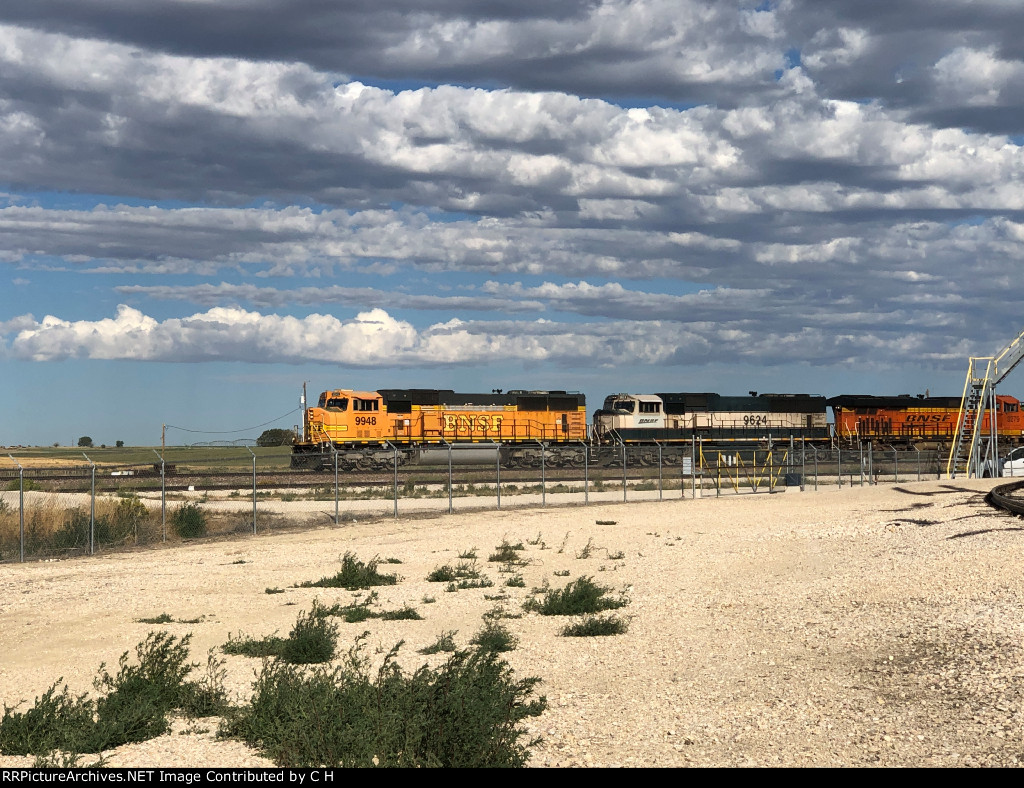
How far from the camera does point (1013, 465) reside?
43.4m

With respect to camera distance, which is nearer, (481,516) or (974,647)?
(974,647)

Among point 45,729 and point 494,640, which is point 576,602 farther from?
point 45,729

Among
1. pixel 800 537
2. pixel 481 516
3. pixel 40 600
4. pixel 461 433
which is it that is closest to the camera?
pixel 40 600

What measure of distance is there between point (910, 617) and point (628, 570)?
6.94 m

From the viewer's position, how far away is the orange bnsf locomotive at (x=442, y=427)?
53250mm

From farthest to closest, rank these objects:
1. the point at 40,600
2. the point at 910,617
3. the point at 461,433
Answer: the point at 461,433 < the point at 40,600 < the point at 910,617

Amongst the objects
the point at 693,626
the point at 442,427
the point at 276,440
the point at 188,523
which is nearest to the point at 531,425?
the point at 442,427

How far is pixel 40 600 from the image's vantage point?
16641mm

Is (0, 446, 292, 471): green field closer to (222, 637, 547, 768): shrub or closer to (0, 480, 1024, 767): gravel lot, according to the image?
(0, 480, 1024, 767): gravel lot

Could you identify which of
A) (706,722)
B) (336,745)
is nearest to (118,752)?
(336,745)

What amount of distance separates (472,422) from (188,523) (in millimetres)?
30431

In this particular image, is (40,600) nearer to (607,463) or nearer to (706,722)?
(706,722)

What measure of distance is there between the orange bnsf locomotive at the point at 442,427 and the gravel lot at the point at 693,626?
26591mm

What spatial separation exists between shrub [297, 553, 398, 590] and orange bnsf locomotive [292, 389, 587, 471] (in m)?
32.8
